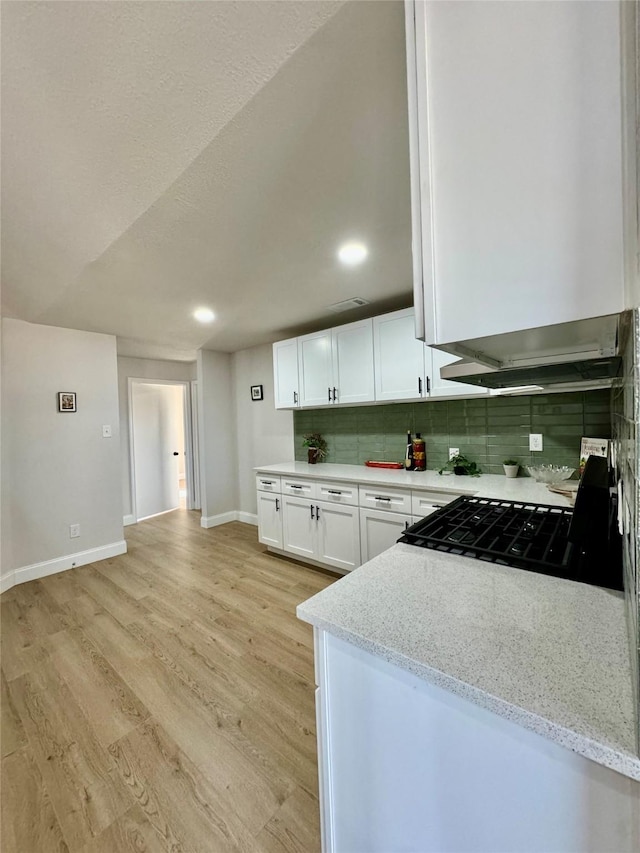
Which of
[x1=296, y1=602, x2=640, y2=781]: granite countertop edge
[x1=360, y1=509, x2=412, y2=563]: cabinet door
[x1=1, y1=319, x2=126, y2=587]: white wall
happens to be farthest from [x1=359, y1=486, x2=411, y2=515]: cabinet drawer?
[x1=1, y1=319, x2=126, y2=587]: white wall

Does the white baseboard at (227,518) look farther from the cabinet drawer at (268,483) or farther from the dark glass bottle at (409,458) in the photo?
the dark glass bottle at (409,458)

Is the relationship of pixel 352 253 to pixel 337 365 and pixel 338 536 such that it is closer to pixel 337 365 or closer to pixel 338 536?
pixel 337 365

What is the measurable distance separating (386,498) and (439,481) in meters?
0.39

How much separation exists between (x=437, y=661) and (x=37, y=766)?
1830 millimetres

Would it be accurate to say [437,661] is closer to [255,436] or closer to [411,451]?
[411,451]

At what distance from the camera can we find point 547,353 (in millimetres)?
922

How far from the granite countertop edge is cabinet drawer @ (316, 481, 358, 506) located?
75.7 inches

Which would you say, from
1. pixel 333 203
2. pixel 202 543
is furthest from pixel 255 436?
pixel 333 203

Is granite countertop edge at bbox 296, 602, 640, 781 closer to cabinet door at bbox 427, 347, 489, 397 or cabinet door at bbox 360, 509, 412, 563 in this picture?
cabinet door at bbox 360, 509, 412, 563

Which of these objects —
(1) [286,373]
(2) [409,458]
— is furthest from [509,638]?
(1) [286,373]

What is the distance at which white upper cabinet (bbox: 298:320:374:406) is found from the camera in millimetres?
2906

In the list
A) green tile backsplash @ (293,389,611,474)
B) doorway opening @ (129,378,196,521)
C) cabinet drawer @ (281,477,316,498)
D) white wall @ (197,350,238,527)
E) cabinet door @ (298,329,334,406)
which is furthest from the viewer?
doorway opening @ (129,378,196,521)

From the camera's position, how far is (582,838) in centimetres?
53

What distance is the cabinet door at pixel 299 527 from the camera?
2984 millimetres
